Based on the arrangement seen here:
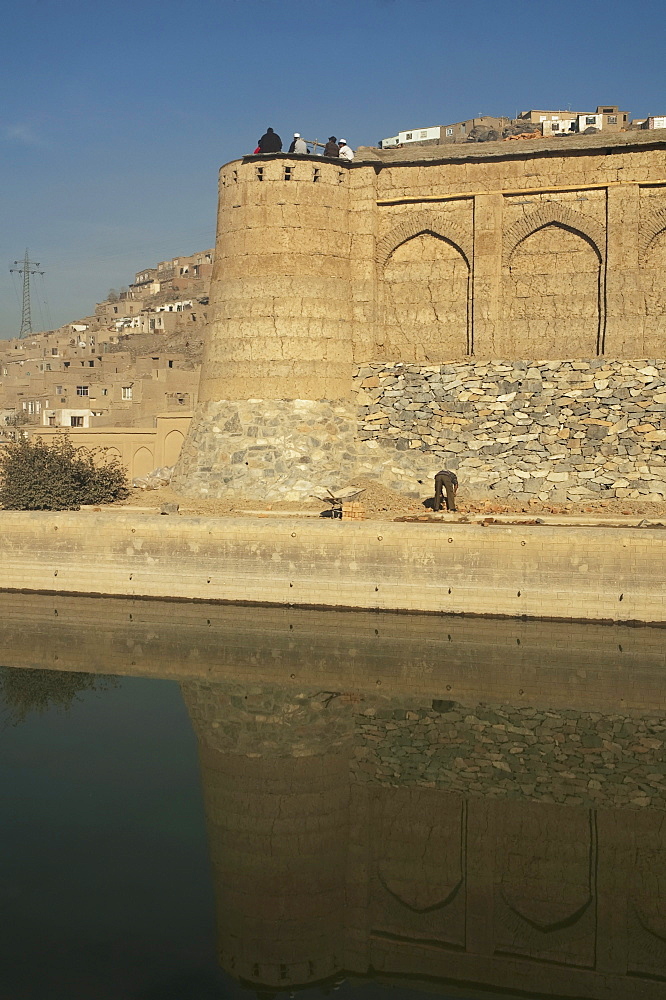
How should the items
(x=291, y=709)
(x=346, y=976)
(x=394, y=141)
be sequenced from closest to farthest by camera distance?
1. (x=346, y=976)
2. (x=291, y=709)
3. (x=394, y=141)

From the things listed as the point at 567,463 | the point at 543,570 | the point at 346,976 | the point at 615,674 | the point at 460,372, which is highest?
the point at 460,372

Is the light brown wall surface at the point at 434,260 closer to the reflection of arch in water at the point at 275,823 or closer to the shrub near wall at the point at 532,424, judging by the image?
the shrub near wall at the point at 532,424

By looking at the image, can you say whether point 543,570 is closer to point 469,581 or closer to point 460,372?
point 469,581

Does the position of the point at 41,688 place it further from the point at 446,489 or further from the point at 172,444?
the point at 172,444

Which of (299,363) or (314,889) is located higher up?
(299,363)

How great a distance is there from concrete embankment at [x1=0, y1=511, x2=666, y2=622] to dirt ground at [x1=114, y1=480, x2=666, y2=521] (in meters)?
1.62

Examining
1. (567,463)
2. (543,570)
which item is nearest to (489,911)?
(543,570)

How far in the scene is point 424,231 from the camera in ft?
69.9

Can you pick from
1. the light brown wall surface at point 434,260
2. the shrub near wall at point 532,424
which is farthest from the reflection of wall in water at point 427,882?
the light brown wall surface at point 434,260

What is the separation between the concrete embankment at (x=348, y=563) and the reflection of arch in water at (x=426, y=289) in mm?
5757

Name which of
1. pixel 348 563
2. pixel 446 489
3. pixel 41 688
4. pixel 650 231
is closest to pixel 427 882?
pixel 41 688

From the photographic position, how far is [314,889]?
9.09 meters

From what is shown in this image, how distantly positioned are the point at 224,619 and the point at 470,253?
9.11m

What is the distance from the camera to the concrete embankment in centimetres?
1562
